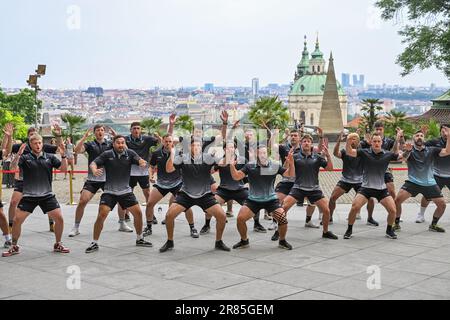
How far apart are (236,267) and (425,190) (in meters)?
4.47

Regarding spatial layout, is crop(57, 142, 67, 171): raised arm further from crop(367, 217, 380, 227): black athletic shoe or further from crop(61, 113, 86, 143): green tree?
crop(61, 113, 86, 143): green tree

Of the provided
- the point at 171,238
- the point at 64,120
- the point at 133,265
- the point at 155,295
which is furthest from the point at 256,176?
the point at 64,120

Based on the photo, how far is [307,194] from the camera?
12320 millimetres

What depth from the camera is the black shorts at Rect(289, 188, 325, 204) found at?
40.3ft

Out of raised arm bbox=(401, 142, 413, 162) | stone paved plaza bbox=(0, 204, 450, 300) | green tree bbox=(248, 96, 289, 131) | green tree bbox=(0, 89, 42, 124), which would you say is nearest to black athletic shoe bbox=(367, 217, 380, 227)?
stone paved plaza bbox=(0, 204, 450, 300)

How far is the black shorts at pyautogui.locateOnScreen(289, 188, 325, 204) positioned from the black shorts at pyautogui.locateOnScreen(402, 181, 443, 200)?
1870mm

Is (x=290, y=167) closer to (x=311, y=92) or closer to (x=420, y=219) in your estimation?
(x=420, y=219)

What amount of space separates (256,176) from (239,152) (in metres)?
1.88

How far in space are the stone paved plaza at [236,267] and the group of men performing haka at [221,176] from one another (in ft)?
1.09

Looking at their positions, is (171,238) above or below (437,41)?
below

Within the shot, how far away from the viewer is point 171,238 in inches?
454

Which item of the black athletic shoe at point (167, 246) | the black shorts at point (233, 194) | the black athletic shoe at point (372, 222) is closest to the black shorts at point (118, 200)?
the black athletic shoe at point (167, 246)

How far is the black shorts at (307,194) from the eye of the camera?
484 inches
